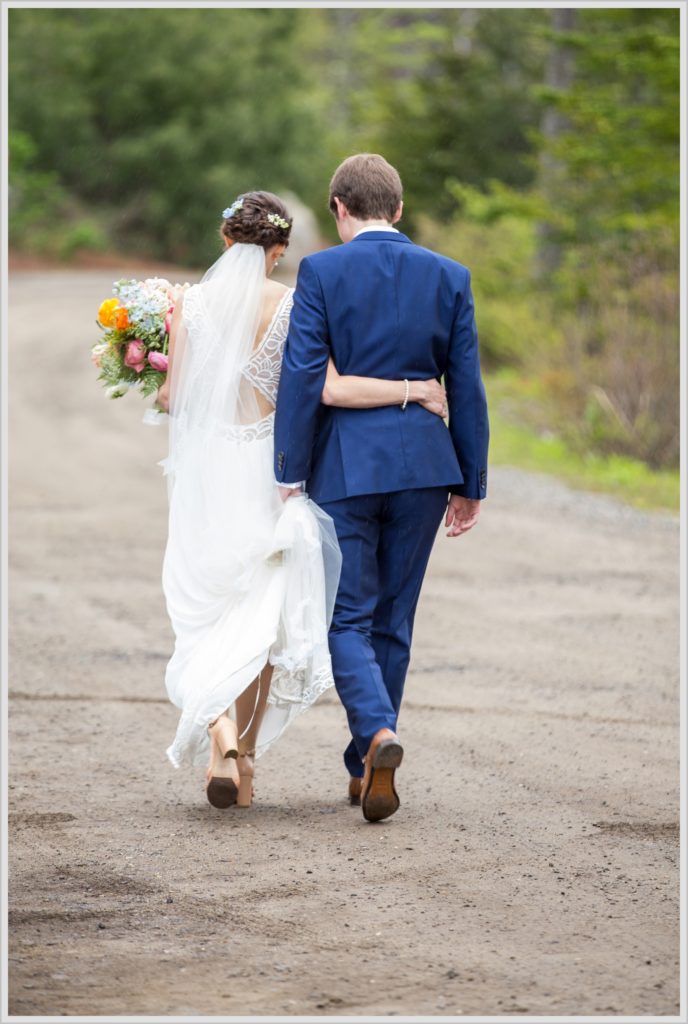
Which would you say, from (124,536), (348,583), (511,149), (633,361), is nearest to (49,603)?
(124,536)

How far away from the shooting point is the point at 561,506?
1340 centimetres

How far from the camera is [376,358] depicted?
5.16 meters

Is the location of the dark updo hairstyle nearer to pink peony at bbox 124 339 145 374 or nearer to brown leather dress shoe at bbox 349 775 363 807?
pink peony at bbox 124 339 145 374

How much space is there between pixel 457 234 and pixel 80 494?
1362 cm

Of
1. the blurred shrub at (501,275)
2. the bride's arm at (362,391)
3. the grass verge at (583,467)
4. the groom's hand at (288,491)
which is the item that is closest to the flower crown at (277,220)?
the bride's arm at (362,391)

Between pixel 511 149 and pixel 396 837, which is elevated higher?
pixel 511 149

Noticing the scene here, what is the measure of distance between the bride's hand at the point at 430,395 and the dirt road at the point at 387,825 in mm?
1427

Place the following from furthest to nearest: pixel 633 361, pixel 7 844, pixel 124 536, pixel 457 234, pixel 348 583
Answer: pixel 457 234 < pixel 633 361 < pixel 124 536 < pixel 348 583 < pixel 7 844

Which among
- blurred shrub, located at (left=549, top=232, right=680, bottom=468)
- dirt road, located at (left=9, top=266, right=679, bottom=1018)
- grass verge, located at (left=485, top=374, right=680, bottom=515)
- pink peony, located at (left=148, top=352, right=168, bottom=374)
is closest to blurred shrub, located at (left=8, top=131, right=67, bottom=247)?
grass verge, located at (left=485, top=374, right=680, bottom=515)

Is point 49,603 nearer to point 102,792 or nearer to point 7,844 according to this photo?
point 102,792

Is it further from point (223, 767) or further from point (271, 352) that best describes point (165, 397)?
point (223, 767)

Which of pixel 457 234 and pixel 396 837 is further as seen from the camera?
pixel 457 234

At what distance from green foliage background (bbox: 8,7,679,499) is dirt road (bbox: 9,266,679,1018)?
601cm

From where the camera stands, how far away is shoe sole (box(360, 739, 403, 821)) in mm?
4926
